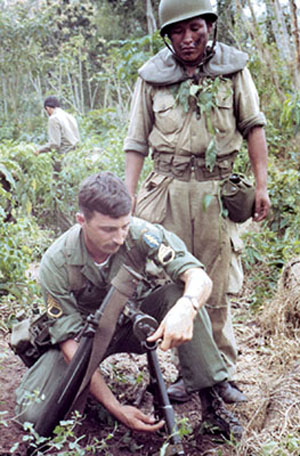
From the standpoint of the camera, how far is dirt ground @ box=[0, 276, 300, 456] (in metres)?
2.37

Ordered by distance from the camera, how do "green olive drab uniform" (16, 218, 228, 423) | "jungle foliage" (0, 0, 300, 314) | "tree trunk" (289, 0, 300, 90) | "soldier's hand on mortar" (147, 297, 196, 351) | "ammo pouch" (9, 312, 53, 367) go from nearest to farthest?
1. "soldier's hand on mortar" (147, 297, 196, 351)
2. "green olive drab uniform" (16, 218, 228, 423)
3. "ammo pouch" (9, 312, 53, 367)
4. "jungle foliage" (0, 0, 300, 314)
5. "tree trunk" (289, 0, 300, 90)

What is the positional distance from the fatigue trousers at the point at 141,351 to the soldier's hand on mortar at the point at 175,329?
33 cm

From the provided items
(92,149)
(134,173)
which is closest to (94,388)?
(134,173)

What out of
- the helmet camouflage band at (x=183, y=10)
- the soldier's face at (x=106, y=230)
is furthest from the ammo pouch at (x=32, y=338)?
the helmet camouflage band at (x=183, y=10)

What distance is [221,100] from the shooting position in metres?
2.89

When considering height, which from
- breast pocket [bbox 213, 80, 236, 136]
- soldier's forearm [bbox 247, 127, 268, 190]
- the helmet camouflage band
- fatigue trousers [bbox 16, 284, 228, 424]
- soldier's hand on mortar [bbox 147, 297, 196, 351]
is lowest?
fatigue trousers [bbox 16, 284, 228, 424]

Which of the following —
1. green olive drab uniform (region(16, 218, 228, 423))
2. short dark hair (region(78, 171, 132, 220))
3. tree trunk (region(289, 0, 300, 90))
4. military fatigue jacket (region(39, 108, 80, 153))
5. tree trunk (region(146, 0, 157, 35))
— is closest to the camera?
short dark hair (region(78, 171, 132, 220))

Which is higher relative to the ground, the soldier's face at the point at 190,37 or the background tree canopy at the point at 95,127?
the soldier's face at the point at 190,37

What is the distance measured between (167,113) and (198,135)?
195 millimetres

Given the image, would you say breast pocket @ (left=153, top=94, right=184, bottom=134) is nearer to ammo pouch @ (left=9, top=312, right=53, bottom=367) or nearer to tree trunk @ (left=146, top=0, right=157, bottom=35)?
ammo pouch @ (left=9, top=312, right=53, bottom=367)

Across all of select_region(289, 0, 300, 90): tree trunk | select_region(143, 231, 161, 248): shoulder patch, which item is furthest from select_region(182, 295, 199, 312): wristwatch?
select_region(289, 0, 300, 90): tree trunk

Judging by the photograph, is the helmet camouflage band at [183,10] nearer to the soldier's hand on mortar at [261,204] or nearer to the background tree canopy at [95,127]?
the soldier's hand on mortar at [261,204]

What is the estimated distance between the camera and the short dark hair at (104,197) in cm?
243

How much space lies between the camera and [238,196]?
2.94 metres
